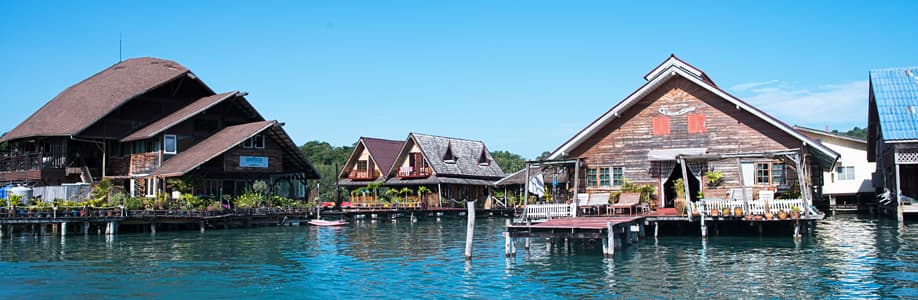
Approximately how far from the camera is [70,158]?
46.8 m

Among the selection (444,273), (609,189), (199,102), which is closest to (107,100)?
(199,102)

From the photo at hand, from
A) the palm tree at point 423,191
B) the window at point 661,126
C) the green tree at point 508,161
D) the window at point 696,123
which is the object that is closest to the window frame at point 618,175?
the window at point 661,126

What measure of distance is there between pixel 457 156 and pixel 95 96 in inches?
1066

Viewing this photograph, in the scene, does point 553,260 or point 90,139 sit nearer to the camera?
point 553,260

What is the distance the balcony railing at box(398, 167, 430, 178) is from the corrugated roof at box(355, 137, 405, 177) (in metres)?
1.51

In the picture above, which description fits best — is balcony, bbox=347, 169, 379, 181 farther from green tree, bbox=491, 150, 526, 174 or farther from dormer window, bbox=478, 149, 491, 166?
green tree, bbox=491, 150, 526, 174

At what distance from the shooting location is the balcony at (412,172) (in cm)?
6006

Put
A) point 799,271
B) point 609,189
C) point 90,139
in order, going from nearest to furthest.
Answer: point 799,271
point 609,189
point 90,139

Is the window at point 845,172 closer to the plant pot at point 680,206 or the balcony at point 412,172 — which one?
the balcony at point 412,172

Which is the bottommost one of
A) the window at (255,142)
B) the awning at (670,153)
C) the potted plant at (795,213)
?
the potted plant at (795,213)

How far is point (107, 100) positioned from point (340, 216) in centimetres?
1551

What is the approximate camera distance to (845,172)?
181 feet

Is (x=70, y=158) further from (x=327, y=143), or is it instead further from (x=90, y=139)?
(x=327, y=143)

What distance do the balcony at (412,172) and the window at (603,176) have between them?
27.7m
